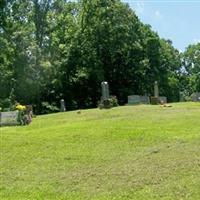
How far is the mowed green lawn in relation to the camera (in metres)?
9.41

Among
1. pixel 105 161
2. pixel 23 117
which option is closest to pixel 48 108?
pixel 23 117

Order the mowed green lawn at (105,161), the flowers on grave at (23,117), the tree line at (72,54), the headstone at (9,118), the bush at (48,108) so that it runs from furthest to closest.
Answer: the bush at (48,108) < the tree line at (72,54) < the headstone at (9,118) < the flowers on grave at (23,117) < the mowed green lawn at (105,161)

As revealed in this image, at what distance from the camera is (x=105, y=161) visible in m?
12.4

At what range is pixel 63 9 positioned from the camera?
174 ft

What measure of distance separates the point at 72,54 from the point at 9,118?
85.4 feet

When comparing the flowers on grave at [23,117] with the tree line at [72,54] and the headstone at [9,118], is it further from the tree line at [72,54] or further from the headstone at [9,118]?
the tree line at [72,54]

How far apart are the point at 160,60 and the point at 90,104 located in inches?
529

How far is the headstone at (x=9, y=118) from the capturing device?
2395cm

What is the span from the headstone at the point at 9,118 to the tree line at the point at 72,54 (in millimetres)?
Result: 18071

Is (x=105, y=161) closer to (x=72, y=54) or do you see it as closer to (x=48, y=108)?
(x=48, y=108)

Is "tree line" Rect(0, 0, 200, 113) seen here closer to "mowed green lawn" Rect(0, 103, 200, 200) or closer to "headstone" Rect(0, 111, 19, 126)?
"headstone" Rect(0, 111, 19, 126)

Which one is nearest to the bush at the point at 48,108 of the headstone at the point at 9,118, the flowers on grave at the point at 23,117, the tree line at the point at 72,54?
the tree line at the point at 72,54

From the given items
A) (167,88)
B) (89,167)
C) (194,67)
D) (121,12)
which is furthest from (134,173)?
(194,67)

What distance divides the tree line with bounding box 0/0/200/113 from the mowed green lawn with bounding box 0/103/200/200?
25355 millimetres
